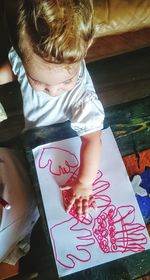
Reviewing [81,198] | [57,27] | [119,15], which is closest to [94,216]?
[81,198]

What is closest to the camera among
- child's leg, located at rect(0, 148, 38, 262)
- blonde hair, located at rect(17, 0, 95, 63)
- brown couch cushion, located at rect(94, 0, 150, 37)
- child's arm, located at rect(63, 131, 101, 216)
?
blonde hair, located at rect(17, 0, 95, 63)

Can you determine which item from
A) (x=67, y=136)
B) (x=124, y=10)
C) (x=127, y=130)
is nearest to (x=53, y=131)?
(x=67, y=136)

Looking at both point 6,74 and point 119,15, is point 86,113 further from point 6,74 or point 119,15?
point 119,15

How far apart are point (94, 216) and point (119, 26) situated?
67 cm

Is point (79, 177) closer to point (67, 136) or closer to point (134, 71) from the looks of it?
point (67, 136)

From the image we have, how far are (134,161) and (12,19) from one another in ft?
1.05

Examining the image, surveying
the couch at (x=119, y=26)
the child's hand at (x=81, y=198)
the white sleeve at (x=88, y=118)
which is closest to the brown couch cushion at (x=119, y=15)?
the couch at (x=119, y=26)

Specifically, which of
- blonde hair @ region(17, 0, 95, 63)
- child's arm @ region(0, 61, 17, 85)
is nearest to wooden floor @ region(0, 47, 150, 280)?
child's arm @ region(0, 61, 17, 85)

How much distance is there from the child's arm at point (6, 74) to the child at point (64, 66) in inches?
0.5

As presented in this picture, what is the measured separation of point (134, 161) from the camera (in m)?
0.66

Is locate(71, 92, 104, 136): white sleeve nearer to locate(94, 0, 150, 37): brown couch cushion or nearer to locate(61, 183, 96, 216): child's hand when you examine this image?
locate(61, 183, 96, 216): child's hand

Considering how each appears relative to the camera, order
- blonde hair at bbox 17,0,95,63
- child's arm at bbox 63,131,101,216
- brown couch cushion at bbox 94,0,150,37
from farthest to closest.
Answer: brown couch cushion at bbox 94,0,150,37 < child's arm at bbox 63,131,101,216 < blonde hair at bbox 17,0,95,63

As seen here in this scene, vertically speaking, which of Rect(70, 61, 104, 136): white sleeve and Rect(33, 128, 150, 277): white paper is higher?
Rect(70, 61, 104, 136): white sleeve

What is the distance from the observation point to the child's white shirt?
2.19ft
